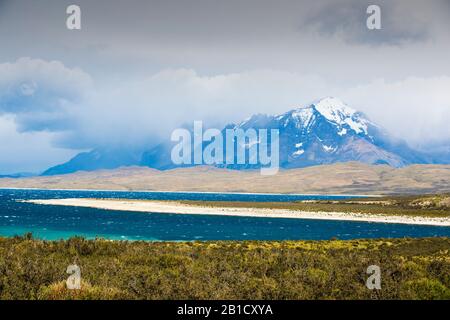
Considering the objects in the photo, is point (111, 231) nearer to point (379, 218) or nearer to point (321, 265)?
point (321, 265)

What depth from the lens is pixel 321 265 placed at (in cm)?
2308

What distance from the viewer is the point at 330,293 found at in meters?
16.2

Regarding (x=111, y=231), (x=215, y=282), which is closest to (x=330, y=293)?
(x=215, y=282)

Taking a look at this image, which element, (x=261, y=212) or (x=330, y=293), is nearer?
(x=330, y=293)

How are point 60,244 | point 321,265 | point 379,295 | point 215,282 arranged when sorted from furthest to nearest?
1. point 60,244
2. point 321,265
3. point 215,282
4. point 379,295
